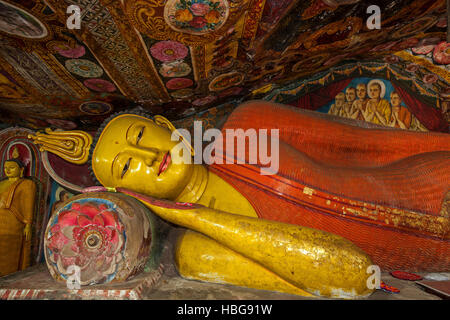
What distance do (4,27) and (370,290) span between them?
2.98 m

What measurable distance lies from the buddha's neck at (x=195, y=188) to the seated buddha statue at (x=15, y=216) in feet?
6.86

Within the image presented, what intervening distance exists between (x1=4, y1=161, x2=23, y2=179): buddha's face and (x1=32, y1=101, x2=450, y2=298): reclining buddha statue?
132 centimetres

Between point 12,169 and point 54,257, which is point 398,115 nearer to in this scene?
point 54,257

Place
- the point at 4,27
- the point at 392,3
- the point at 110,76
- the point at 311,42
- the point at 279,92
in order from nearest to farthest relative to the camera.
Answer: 1. the point at 4,27
2. the point at 392,3
3. the point at 110,76
4. the point at 311,42
5. the point at 279,92

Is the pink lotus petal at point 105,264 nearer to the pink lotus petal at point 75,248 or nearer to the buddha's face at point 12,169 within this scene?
the pink lotus petal at point 75,248

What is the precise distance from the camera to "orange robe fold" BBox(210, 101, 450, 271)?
75.9 inches

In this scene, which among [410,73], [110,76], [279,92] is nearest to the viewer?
[110,76]

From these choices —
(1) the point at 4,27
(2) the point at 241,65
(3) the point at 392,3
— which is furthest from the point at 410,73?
(1) the point at 4,27

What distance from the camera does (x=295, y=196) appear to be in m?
2.03

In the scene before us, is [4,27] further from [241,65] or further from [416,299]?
[416,299]

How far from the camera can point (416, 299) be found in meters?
1.51

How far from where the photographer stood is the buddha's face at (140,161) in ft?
7.08

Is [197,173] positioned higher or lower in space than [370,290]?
higher

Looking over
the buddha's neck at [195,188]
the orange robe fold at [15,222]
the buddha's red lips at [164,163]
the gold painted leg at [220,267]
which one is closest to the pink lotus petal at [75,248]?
the gold painted leg at [220,267]
